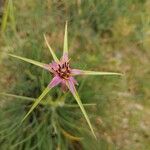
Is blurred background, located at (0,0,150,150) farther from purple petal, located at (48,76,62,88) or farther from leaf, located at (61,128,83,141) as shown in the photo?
purple petal, located at (48,76,62,88)

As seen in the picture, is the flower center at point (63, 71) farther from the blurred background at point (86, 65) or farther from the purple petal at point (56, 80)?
the blurred background at point (86, 65)

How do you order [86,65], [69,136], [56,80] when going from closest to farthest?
[56,80] < [86,65] < [69,136]

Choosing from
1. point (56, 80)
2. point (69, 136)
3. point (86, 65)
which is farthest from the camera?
point (69, 136)

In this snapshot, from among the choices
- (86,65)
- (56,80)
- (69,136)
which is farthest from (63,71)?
(69,136)

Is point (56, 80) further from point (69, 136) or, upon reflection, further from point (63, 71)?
point (69, 136)

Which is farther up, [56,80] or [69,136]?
[56,80]

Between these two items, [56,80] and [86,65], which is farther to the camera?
[86,65]

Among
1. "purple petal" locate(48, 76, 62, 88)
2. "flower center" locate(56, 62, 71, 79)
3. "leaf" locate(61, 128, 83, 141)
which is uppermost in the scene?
"flower center" locate(56, 62, 71, 79)

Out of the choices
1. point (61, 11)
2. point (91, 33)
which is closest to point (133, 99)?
point (91, 33)

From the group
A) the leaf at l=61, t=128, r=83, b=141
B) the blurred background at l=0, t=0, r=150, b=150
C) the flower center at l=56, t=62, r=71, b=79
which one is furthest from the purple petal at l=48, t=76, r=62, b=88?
the leaf at l=61, t=128, r=83, b=141
